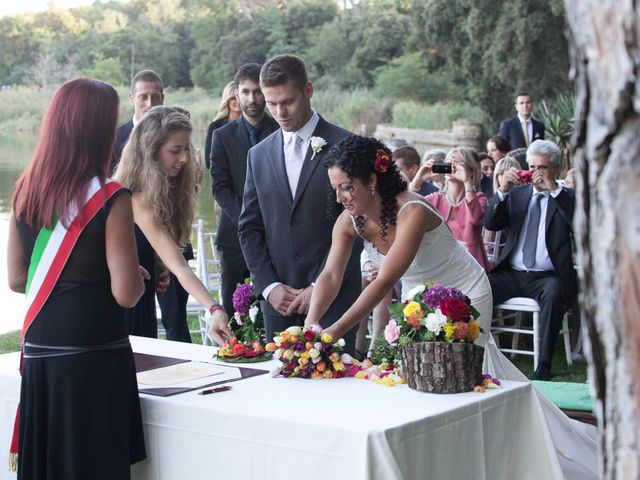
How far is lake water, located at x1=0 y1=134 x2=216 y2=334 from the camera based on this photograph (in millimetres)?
9734

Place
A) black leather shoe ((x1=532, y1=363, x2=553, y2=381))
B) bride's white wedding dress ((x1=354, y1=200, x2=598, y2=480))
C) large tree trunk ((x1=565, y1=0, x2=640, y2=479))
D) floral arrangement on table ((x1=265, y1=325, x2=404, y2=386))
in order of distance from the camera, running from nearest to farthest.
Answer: large tree trunk ((x1=565, y1=0, x2=640, y2=479))
floral arrangement on table ((x1=265, y1=325, x2=404, y2=386))
bride's white wedding dress ((x1=354, y1=200, x2=598, y2=480))
black leather shoe ((x1=532, y1=363, x2=553, y2=381))

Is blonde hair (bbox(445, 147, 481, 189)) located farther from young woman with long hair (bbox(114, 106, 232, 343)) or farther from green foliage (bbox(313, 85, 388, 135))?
green foliage (bbox(313, 85, 388, 135))

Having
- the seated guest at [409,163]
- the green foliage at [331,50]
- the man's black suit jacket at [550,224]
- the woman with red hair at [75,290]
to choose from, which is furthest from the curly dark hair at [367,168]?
the green foliage at [331,50]

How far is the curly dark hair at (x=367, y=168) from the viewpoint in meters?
3.56

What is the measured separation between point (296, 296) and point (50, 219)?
4.47ft

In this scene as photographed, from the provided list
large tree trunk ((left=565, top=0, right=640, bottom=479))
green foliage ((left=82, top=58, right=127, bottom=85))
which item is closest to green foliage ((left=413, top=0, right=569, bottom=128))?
green foliage ((left=82, top=58, right=127, bottom=85))

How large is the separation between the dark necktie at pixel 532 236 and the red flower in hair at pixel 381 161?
2998 mm

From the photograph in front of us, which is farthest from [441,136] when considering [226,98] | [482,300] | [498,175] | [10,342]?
A: [482,300]

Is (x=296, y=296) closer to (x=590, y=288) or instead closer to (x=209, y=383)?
(x=209, y=383)

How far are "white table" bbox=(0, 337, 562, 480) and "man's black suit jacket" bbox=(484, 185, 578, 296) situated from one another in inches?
135

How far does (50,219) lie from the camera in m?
2.67

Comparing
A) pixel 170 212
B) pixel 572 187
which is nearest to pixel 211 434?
pixel 170 212

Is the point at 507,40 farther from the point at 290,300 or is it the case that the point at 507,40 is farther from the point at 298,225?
the point at 290,300

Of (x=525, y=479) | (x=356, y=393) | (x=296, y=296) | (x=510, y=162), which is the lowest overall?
(x=525, y=479)
